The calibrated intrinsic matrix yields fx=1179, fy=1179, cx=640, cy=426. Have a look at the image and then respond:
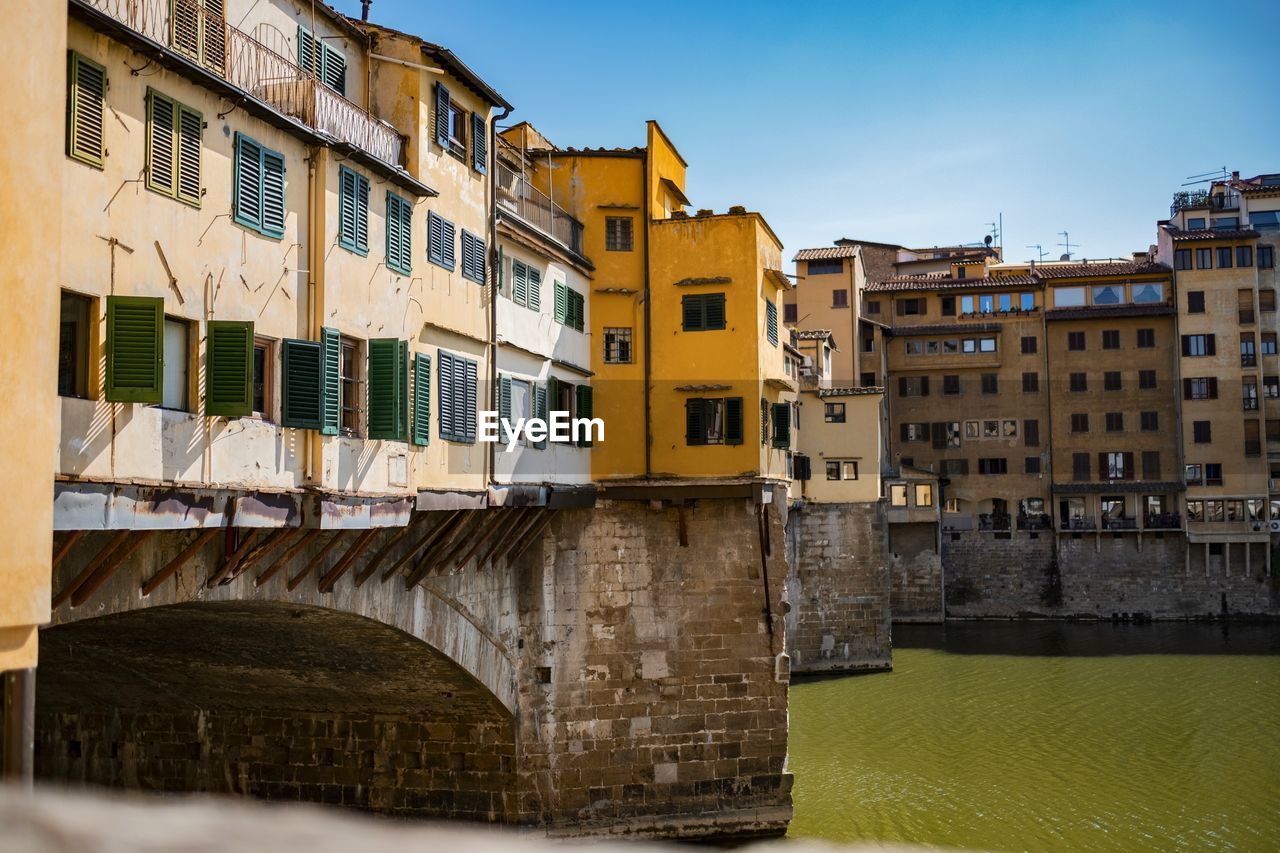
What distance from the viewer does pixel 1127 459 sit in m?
59.2

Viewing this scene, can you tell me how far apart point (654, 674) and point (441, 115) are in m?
10.9

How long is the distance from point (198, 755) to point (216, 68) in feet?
45.8

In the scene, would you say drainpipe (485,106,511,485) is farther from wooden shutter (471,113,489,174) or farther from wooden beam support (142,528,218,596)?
wooden beam support (142,528,218,596)

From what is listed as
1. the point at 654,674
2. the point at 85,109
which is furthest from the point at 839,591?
the point at 85,109

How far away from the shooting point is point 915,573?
2197 inches

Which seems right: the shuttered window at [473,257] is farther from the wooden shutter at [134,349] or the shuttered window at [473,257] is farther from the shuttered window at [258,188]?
the wooden shutter at [134,349]

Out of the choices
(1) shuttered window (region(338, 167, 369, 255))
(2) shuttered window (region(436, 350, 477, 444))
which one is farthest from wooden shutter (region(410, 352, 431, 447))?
(1) shuttered window (region(338, 167, 369, 255))

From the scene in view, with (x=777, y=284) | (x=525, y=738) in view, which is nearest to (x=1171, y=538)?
(x=777, y=284)

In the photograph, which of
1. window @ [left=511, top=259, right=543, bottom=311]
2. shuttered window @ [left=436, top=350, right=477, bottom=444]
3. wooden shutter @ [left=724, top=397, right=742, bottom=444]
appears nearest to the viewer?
shuttered window @ [left=436, top=350, right=477, bottom=444]

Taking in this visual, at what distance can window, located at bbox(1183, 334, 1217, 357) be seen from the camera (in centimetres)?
5753

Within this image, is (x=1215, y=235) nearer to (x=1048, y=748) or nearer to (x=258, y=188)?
(x=1048, y=748)

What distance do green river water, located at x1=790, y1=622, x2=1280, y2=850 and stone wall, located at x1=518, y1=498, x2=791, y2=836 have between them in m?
2.91

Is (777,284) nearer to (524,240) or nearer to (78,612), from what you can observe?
(524,240)

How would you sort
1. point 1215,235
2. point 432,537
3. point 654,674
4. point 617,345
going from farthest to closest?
point 1215,235, point 617,345, point 654,674, point 432,537
